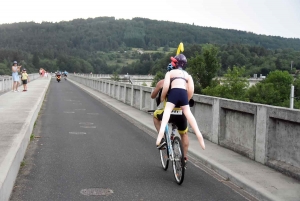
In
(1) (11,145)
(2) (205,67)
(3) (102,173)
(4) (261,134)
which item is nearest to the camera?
(3) (102,173)

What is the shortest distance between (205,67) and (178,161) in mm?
133490

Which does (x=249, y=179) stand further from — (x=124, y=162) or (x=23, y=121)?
(x=23, y=121)

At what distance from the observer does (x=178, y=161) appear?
23.2ft

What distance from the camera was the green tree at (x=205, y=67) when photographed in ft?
454

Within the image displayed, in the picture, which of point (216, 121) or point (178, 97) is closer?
point (178, 97)

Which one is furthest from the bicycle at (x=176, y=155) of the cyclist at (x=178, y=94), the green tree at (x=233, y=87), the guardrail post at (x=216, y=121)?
the green tree at (x=233, y=87)

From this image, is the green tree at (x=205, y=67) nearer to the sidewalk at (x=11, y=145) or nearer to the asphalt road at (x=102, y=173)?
the sidewalk at (x=11, y=145)

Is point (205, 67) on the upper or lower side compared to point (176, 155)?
upper

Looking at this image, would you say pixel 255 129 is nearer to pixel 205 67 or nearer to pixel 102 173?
pixel 102 173

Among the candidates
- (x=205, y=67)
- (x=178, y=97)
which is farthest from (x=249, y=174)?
(x=205, y=67)

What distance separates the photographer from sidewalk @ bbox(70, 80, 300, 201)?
6.38 meters

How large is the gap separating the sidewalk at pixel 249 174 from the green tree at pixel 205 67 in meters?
127

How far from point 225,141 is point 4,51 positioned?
168639mm

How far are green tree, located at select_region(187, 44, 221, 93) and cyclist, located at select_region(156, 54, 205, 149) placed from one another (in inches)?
5105
